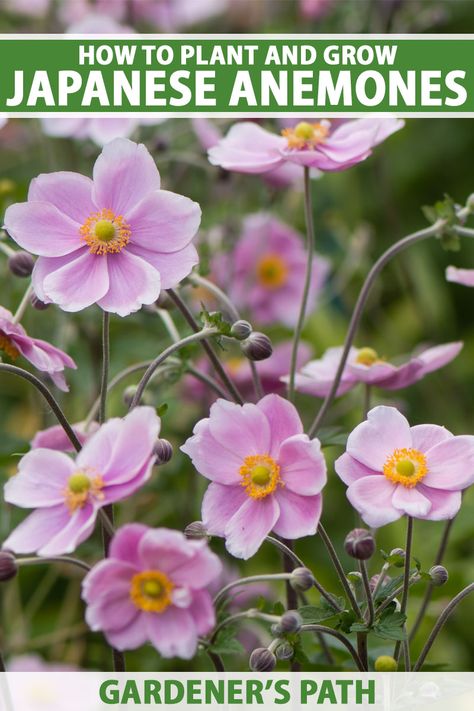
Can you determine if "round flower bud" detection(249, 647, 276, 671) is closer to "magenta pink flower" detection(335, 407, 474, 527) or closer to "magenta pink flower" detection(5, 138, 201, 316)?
"magenta pink flower" detection(335, 407, 474, 527)

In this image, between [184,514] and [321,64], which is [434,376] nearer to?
[184,514]

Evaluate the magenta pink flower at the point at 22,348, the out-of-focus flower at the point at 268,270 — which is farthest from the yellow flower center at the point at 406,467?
the out-of-focus flower at the point at 268,270

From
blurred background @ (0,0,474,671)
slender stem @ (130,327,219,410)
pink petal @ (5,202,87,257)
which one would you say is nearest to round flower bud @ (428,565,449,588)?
blurred background @ (0,0,474,671)

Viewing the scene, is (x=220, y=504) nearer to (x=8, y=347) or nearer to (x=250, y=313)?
Result: (x=8, y=347)

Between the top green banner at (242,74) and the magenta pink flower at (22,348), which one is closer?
the magenta pink flower at (22,348)

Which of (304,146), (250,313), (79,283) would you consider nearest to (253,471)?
(79,283)

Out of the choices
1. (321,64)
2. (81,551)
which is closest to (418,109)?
(321,64)

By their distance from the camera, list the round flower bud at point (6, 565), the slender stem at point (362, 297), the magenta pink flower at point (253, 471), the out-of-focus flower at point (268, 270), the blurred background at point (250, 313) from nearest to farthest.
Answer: the round flower bud at point (6, 565)
the magenta pink flower at point (253, 471)
the slender stem at point (362, 297)
the blurred background at point (250, 313)
the out-of-focus flower at point (268, 270)

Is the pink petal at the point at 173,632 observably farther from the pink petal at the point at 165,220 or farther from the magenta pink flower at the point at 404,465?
the pink petal at the point at 165,220
